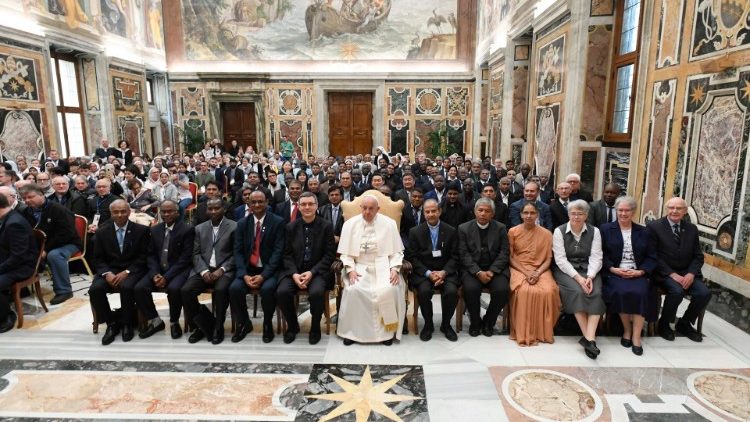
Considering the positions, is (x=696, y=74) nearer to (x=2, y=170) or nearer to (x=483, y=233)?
(x=483, y=233)

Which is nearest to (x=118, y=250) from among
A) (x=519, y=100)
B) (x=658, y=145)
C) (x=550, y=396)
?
(x=550, y=396)

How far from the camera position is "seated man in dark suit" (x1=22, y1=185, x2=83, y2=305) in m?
5.17

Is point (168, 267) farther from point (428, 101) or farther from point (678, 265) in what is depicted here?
point (428, 101)

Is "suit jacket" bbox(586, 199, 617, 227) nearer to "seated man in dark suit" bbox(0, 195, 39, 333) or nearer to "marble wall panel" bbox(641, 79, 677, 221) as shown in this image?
"marble wall panel" bbox(641, 79, 677, 221)

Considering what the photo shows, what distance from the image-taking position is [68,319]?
474cm

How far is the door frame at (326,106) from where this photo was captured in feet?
55.0

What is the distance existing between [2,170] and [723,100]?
994 centimetres

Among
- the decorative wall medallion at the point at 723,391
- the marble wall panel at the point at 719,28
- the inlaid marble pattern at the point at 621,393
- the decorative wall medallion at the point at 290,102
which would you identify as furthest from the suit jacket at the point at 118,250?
the decorative wall medallion at the point at 290,102

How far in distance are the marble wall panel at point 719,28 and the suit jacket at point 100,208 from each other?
746 centimetres

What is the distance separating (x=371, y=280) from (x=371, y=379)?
100 centimetres

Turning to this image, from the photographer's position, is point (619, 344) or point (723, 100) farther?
point (723, 100)

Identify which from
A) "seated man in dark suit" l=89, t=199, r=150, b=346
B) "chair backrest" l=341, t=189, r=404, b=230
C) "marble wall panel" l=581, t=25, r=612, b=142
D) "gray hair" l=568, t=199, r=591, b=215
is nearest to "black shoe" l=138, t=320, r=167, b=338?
"seated man in dark suit" l=89, t=199, r=150, b=346

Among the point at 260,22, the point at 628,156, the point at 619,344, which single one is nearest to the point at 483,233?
the point at 619,344

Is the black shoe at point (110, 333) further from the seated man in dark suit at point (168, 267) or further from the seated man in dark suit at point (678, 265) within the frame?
the seated man in dark suit at point (678, 265)
